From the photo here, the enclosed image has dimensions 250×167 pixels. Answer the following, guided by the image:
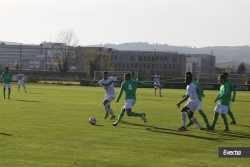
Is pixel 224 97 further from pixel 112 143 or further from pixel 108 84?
pixel 108 84

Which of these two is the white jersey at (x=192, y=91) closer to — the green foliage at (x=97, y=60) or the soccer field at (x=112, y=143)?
the soccer field at (x=112, y=143)

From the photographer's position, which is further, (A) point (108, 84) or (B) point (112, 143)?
(A) point (108, 84)

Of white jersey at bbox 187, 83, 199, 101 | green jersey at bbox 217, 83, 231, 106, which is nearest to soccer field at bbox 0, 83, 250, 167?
green jersey at bbox 217, 83, 231, 106

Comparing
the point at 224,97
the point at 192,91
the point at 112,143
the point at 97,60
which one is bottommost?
the point at 112,143

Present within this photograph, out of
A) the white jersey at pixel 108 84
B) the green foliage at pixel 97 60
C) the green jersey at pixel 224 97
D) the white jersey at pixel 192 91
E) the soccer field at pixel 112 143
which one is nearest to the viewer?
the soccer field at pixel 112 143

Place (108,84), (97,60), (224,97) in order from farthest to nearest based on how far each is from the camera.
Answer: (97,60) → (108,84) → (224,97)

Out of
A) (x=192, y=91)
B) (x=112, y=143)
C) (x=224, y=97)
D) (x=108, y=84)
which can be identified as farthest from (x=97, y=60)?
(x=112, y=143)

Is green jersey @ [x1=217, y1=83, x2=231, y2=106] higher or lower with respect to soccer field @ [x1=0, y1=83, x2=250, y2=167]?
higher

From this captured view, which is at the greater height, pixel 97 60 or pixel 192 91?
pixel 97 60

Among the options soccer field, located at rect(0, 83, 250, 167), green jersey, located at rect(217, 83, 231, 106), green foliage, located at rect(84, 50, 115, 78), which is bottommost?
soccer field, located at rect(0, 83, 250, 167)

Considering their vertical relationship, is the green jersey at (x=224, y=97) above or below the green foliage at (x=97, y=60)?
below

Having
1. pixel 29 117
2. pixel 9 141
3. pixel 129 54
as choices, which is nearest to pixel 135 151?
pixel 9 141

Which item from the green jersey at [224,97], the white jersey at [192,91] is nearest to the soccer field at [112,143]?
the green jersey at [224,97]

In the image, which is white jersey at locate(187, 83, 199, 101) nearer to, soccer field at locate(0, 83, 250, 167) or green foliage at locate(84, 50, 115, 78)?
soccer field at locate(0, 83, 250, 167)
